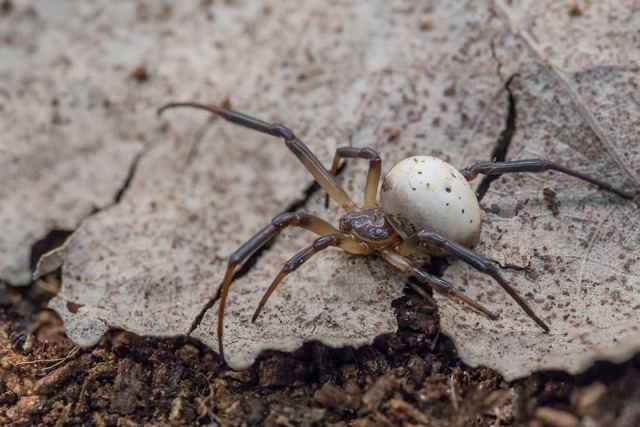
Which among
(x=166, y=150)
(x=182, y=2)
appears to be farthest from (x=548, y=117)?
(x=182, y=2)

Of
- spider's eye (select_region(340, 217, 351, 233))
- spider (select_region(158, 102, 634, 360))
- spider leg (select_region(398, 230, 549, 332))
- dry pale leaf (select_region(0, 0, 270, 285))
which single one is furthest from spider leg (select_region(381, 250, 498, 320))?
dry pale leaf (select_region(0, 0, 270, 285))

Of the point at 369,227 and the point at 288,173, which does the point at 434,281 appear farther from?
the point at 288,173

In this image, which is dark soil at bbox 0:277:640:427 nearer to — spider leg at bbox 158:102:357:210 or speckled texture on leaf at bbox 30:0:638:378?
speckled texture on leaf at bbox 30:0:638:378

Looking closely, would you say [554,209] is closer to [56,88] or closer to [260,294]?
[260,294]

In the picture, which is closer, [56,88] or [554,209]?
[554,209]

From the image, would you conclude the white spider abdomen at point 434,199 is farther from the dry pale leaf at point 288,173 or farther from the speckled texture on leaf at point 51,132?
the speckled texture on leaf at point 51,132

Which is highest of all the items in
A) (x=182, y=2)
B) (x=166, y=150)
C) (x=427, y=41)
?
(x=427, y=41)

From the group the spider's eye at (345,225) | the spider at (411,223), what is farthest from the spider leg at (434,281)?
the spider's eye at (345,225)
